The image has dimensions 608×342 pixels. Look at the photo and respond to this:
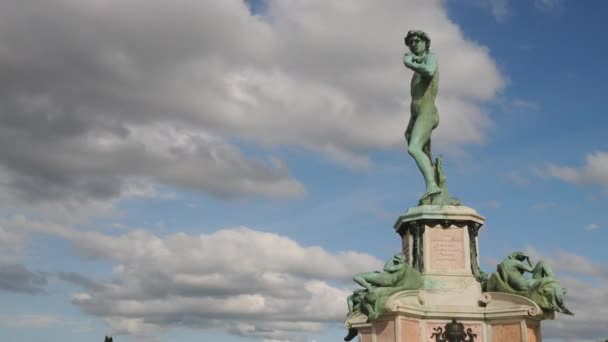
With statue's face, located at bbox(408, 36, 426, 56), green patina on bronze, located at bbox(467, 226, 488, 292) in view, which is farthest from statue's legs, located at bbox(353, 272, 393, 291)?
statue's face, located at bbox(408, 36, 426, 56)

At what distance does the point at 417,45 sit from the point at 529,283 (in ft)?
24.6

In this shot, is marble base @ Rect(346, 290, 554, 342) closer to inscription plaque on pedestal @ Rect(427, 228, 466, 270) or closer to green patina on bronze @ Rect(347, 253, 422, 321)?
green patina on bronze @ Rect(347, 253, 422, 321)

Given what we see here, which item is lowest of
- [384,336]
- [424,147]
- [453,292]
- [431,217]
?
[384,336]

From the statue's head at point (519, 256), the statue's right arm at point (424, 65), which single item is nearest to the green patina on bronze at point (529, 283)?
the statue's head at point (519, 256)

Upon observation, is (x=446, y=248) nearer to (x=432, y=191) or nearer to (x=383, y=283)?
(x=432, y=191)

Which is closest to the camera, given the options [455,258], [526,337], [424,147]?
[526,337]

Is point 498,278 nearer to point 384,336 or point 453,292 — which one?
point 453,292

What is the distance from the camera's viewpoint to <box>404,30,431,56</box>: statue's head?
1989 cm

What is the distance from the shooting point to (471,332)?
54.1 feet

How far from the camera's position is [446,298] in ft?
56.3

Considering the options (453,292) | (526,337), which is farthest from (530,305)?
(453,292)

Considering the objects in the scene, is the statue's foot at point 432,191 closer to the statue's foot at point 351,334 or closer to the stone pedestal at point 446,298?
the stone pedestal at point 446,298

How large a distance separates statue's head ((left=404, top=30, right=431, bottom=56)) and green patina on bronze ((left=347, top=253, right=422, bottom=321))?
6.37 m

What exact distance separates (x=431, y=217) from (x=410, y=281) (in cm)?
193
